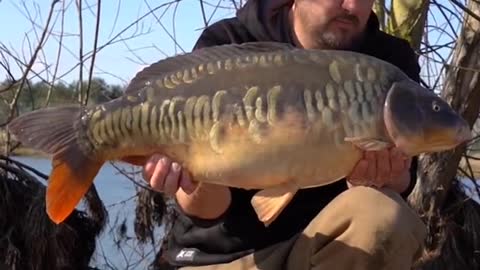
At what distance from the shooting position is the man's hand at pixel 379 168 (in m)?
2.60

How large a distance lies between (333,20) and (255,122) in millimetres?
631

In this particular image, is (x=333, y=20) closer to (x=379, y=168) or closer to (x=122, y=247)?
(x=379, y=168)

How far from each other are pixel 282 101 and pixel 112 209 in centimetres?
300

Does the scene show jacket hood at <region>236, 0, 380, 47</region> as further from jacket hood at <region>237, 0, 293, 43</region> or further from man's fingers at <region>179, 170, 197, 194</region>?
man's fingers at <region>179, 170, 197, 194</region>

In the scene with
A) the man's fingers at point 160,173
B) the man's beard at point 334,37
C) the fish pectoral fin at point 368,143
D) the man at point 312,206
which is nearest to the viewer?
the fish pectoral fin at point 368,143

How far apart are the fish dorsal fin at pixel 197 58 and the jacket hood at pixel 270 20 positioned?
51 cm

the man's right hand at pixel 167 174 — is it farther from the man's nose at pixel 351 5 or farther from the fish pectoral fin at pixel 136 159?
the man's nose at pixel 351 5

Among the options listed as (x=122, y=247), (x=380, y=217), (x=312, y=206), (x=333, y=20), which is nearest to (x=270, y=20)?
(x=333, y=20)

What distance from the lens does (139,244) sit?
5.12 meters

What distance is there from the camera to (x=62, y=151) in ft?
8.70

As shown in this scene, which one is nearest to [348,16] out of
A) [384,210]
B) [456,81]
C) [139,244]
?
[384,210]

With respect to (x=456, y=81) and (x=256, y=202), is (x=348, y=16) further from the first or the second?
(x=456, y=81)

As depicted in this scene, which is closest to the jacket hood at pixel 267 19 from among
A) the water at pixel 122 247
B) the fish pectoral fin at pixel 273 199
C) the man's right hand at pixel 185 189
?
the man's right hand at pixel 185 189

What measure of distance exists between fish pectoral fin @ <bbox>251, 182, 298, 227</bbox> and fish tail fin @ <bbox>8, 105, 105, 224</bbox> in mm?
374
